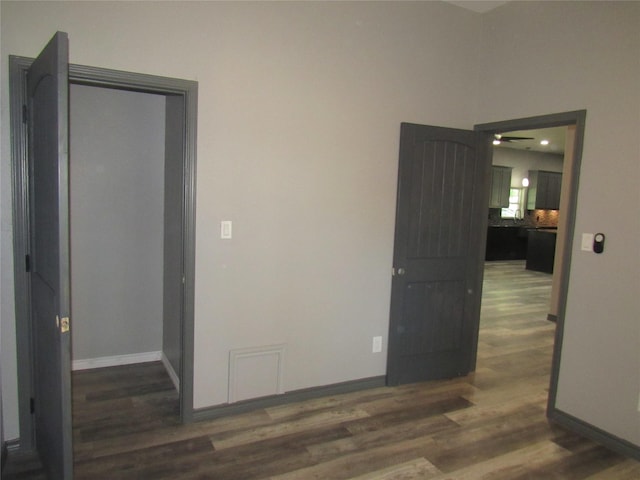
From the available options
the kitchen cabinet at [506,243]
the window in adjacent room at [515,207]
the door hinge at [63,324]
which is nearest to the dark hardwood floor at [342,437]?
the door hinge at [63,324]

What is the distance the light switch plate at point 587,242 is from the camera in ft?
9.81

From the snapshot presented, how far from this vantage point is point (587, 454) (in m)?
2.80

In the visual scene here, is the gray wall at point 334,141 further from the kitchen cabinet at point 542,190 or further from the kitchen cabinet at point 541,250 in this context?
the kitchen cabinet at point 542,190

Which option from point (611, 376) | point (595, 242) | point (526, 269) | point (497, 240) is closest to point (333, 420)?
point (611, 376)

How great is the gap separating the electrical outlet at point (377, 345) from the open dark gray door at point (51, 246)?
7.57ft

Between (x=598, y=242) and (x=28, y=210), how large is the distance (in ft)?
11.6

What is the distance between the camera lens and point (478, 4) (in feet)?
11.8

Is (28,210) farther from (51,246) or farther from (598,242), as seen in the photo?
(598,242)

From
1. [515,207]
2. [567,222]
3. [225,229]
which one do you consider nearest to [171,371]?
[225,229]

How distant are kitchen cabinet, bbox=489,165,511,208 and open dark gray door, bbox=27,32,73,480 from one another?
10946 millimetres

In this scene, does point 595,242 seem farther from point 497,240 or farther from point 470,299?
point 497,240

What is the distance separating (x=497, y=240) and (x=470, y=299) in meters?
8.25

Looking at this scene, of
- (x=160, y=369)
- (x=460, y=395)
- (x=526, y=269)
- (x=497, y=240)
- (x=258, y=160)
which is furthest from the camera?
(x=497, y=240)

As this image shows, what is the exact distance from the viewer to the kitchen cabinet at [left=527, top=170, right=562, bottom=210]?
479 inches
